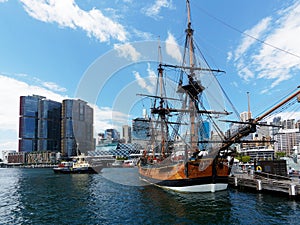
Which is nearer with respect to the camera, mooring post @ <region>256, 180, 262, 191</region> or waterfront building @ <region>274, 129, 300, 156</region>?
mooring post @ <region>256, 180, 262, 191</region>

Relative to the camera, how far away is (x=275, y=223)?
17.3 metres

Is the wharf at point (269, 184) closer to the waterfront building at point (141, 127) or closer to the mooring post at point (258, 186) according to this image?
the mooring post at point (258, 186)

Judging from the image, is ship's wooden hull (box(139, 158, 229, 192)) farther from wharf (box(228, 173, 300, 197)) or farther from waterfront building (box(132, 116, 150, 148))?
waterfront building (box(132, 116, 150, 148))

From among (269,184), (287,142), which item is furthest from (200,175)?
(287,142)

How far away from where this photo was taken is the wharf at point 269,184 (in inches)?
974

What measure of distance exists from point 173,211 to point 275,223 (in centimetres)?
839

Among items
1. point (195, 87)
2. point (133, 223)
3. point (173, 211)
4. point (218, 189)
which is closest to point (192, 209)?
point (173, 211)

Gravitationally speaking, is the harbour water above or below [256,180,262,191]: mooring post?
below

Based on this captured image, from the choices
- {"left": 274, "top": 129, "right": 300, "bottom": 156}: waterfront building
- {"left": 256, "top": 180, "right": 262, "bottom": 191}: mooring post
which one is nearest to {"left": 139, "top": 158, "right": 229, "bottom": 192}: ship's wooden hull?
{"left": 256, "top": 180, "right": 262, "bottom": 191}: mooring post

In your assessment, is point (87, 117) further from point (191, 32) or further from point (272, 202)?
point (272, 202)

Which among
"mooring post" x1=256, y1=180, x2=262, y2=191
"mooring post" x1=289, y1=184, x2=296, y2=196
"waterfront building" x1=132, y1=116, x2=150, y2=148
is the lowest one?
"mooring post" x1=256, y1=180, x2=262, y2=191

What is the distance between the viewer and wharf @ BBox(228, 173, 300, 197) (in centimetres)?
2473

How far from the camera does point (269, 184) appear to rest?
28516 mm

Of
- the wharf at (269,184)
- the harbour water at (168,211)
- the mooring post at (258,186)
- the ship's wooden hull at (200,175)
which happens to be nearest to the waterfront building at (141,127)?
the ship's wooden hull at (200,175)
